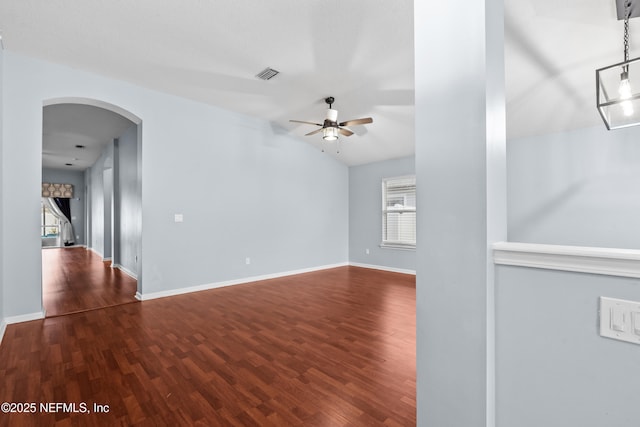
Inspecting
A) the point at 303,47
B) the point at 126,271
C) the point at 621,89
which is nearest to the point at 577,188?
the point at 621,89

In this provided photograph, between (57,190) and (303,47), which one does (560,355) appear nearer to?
(303,47)

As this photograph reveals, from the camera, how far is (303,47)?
305cm

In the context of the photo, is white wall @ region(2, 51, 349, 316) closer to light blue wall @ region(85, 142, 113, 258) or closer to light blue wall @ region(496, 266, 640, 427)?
light blue wall @ region(85, 142, 113, 258)

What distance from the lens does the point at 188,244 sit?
4.40 metres

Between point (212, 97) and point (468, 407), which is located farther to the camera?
point (212, 97)

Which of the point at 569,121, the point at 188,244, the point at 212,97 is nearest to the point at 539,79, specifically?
the point at 569,121

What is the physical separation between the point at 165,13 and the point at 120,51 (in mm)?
1013

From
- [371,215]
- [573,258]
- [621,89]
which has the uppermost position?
[621,89]

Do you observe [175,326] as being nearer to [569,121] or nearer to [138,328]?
[138,328]

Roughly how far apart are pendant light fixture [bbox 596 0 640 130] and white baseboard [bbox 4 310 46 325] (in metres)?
5.63

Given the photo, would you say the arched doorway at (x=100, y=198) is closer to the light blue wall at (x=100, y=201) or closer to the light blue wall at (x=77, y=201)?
the light blue wall at (x=100, y=201)

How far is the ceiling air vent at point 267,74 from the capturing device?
3527 mm

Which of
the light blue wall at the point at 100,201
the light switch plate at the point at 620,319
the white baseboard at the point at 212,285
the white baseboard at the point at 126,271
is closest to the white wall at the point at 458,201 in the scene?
the light switch plate at the point at 620,319

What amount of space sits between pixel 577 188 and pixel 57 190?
48.9ft
